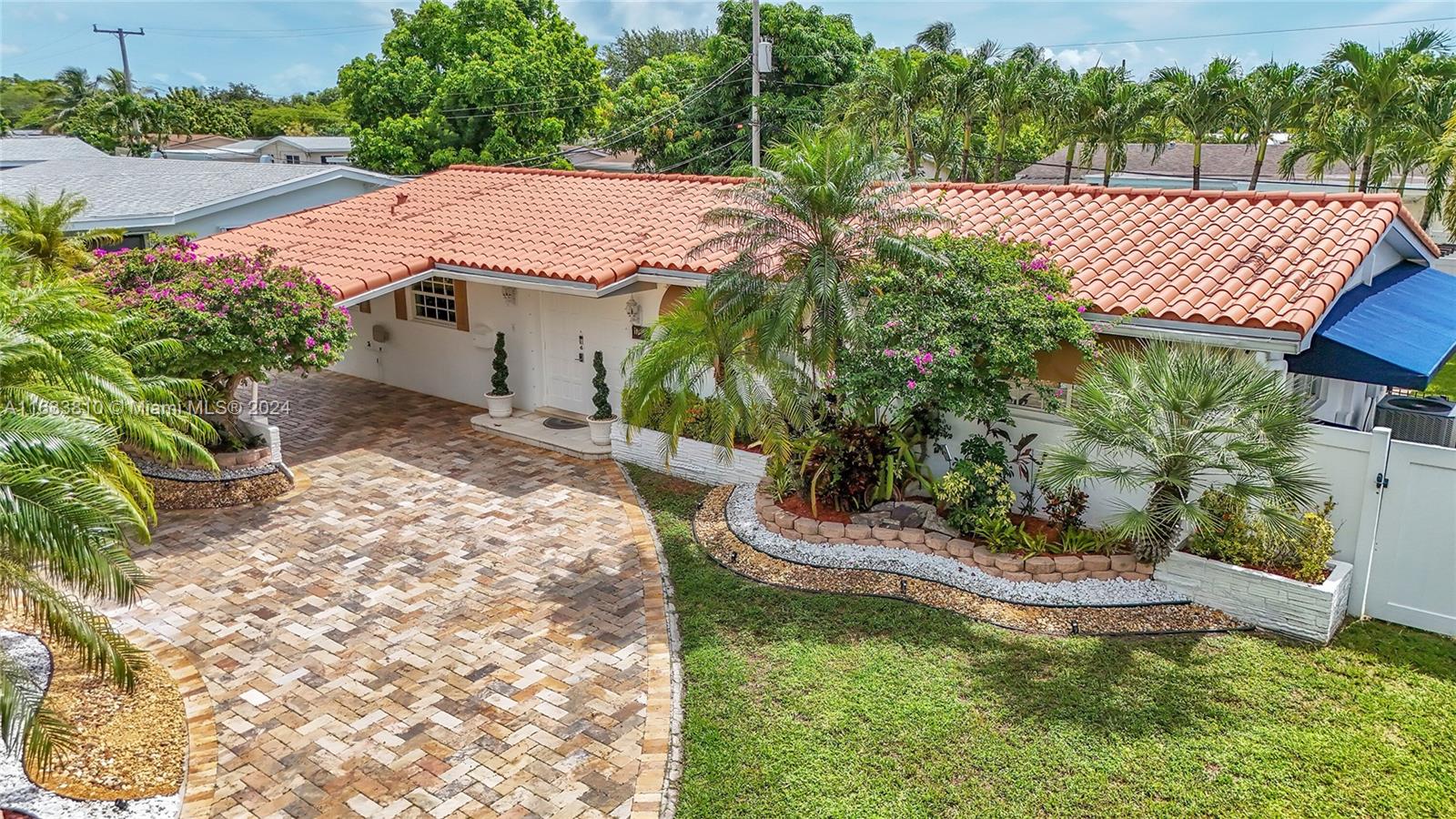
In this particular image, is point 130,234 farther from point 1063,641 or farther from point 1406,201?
point 1406,201

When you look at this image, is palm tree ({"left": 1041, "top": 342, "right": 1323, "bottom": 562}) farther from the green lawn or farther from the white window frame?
the white window frame

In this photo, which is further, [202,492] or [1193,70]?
[1193,70]

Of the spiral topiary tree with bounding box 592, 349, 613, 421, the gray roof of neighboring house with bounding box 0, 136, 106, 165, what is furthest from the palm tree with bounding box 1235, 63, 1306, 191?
the gray roof of neighboring house with bounding box 0, 136, 106, 165

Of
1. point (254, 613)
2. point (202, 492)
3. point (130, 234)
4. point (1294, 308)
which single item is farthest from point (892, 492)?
point (130, 234)

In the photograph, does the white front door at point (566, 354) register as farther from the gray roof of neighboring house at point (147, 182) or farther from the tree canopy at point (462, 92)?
the tree canopy at point (462, 92)

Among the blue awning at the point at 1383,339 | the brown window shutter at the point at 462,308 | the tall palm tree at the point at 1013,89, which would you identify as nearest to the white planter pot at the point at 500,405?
the brown window shutter at the point at 462,308
